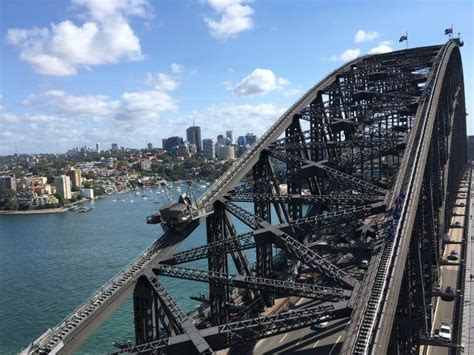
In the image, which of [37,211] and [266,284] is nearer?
[266,284]

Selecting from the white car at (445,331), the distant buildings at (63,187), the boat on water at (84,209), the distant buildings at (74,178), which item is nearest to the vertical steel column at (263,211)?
the white car at (445,331)

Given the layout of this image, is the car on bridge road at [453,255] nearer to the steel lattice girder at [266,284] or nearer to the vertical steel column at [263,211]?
the vertical steel column at [263,211]

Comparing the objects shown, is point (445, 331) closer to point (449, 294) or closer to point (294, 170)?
point (449, 294)

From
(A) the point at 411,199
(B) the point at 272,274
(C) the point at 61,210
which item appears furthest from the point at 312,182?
(C) the point at 61,210

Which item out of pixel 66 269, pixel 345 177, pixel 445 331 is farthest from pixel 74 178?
pixel 345 177

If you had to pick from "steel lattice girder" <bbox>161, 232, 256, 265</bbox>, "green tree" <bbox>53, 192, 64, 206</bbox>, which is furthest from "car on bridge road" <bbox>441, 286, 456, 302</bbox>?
"green tree" <bbox>53, 192, 64, 206</bbox>

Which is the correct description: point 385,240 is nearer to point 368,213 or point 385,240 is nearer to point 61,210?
point 368,213
